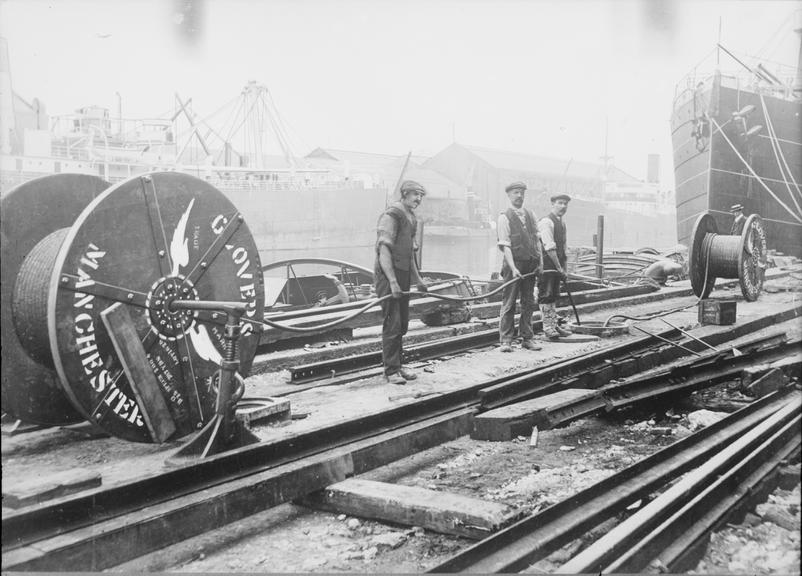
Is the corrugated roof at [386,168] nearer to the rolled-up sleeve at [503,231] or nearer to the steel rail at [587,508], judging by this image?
the rolled-up sleeve at [503,231]

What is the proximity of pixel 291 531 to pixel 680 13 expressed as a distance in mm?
4171

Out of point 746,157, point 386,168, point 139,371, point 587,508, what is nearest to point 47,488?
point 139,371

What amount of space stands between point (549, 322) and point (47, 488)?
7260 millimetres

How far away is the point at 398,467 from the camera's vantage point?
4.52 meters

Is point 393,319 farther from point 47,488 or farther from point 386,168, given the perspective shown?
point 386,168

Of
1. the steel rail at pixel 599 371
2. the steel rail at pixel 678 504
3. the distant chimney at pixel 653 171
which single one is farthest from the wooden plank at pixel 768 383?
the distant chimney at pixel 653 171

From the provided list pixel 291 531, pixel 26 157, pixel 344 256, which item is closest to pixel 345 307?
pixel 26 157

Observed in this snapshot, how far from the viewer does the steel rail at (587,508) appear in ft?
9.26

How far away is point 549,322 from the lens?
30.3 feet

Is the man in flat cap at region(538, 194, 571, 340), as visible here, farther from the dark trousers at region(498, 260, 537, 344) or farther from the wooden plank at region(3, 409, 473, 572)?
the wooden plank at region(3, 409, 473, 572)

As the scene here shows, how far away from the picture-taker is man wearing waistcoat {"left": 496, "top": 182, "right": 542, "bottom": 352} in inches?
319

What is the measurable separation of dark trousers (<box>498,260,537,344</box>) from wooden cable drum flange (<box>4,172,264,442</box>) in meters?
4.42

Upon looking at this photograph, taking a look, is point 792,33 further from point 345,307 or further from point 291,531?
point 345,307

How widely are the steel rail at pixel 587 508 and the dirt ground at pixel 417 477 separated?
0.11 m
